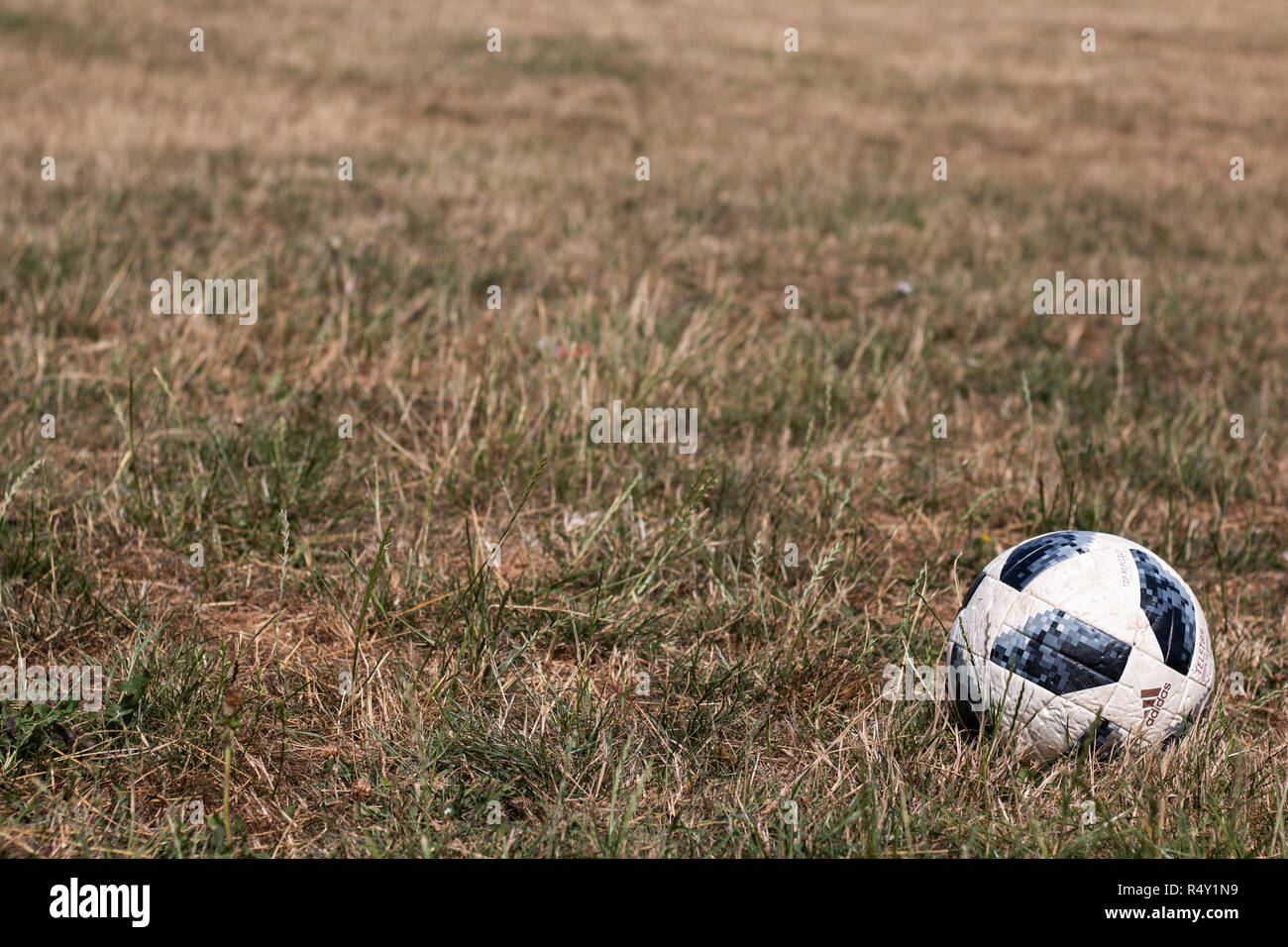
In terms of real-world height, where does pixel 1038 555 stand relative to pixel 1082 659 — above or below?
above

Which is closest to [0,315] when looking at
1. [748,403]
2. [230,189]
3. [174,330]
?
[174,330]

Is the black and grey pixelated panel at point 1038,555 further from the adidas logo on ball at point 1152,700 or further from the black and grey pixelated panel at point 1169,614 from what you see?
the adidas logo on ball at point 1152,700

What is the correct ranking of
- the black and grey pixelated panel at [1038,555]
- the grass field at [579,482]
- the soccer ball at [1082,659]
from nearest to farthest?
1. the grass field at [579,482]
2. the soccer ball at [1082,659]
3. the black and grey pixelated panel at [1038,555]

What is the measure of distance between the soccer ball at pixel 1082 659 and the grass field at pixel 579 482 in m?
0.10

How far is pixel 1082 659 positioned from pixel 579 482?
1.97 m

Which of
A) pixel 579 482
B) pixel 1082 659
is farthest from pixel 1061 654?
pixel 579 482

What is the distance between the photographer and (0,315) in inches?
202

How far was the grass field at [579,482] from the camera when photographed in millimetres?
2508

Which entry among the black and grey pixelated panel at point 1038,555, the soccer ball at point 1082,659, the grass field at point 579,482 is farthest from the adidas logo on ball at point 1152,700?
the black and grey pixelated panel at point 1038,555

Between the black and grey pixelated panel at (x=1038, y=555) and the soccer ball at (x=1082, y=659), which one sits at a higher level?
the black and grey pixelated panel at (x=1038, y=555)

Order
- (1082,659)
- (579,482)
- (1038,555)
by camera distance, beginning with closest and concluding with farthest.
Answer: (1082,659) → (1038,555) → (579,482)

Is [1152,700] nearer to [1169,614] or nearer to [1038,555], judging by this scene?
[1169,614]

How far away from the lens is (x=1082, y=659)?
2.67 metres
